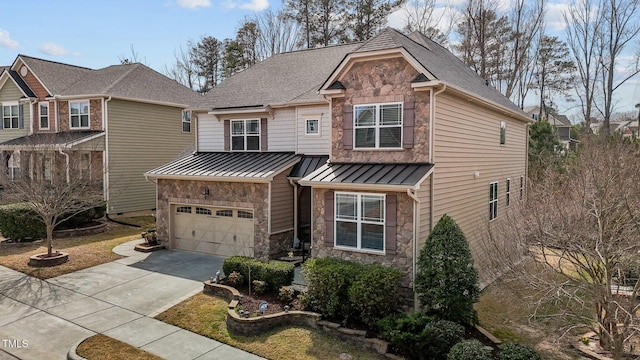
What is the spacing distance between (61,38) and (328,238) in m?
20.8

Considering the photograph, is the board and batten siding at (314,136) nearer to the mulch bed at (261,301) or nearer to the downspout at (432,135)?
the downspout at (432,135)

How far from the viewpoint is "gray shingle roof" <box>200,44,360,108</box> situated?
54.2ft

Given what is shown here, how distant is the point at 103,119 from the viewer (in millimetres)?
22141

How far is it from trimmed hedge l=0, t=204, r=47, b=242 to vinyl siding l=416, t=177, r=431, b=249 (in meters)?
15.5

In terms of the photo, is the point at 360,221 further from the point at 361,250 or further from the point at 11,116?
the point at 11,116

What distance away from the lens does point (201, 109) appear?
1764 cm

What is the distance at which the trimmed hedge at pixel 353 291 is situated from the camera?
31.0ft

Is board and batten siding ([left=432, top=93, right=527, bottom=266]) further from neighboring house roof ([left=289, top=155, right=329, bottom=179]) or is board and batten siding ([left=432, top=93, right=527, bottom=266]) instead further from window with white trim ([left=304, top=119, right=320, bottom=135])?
window with white trim ([left=304, top=119, right=320, bottom=135])

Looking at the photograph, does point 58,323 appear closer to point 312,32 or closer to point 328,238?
point 328,238

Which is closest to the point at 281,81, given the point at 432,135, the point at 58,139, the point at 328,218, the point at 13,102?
the point at 328,218

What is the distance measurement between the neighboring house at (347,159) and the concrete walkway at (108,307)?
96.0 inches

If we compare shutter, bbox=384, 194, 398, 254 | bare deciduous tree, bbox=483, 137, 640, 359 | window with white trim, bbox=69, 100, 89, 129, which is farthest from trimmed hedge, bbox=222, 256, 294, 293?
window with white trim, bbox=69, 100, 89, 129

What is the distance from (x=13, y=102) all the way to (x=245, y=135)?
716 inches

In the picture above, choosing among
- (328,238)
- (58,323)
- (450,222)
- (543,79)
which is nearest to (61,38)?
(58,323)
